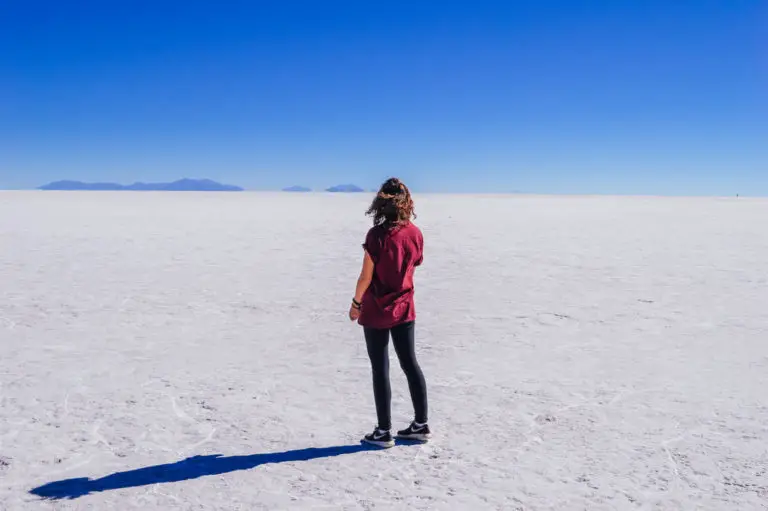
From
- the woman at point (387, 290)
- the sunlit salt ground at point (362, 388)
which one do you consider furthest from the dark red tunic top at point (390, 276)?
the sunlit salt ground at point (362, 388)

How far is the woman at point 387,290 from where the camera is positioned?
12.3ft

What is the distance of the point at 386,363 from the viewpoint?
3.98 meters

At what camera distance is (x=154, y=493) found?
3.40 m

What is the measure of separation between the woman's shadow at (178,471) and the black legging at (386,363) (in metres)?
0.30

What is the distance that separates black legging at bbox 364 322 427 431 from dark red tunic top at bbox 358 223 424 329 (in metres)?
0.07

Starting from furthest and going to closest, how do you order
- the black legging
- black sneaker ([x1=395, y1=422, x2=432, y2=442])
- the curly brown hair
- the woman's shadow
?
black sneaker ([x1=395, y1=422, x2=432, y2=442]) → the black legging → the curly brown hair → the woman's shadow

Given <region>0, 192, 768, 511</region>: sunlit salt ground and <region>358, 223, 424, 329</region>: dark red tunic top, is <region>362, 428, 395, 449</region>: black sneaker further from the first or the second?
<region>358, 223, 424, 329</region>: dark red tunic top

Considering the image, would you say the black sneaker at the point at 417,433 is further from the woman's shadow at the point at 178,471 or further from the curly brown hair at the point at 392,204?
the curly brown hair at the point at 392,204

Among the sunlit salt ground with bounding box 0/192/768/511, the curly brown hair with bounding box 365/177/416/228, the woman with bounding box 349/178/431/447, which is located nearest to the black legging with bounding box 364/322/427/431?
the woman with bounding box 349/178/431/447

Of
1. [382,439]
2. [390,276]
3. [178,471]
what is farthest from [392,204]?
[178,471]

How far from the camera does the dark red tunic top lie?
3.76m

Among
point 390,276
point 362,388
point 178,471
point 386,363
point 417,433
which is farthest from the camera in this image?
point 362,388

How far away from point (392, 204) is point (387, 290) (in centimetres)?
52

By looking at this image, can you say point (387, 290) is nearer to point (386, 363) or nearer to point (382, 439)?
point (386, 363)
